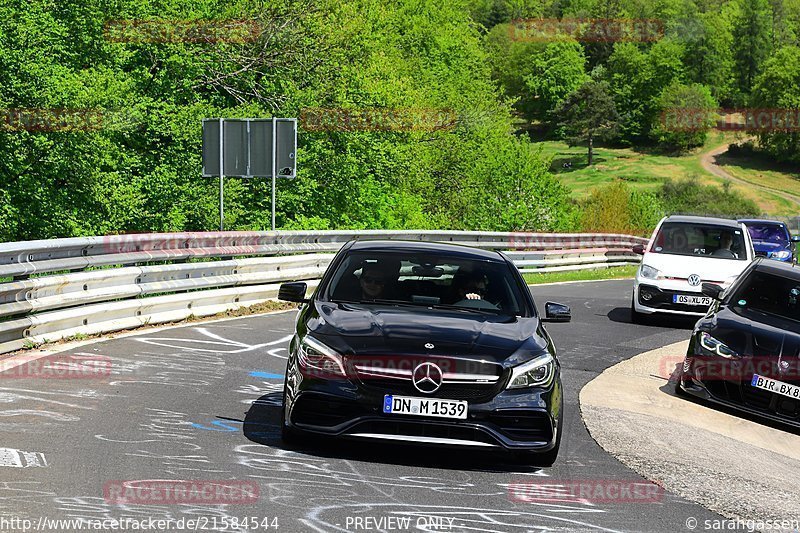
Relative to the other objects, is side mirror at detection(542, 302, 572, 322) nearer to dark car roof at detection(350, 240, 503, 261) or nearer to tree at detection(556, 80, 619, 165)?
dark car roof at detection(350, 240, 503, 261)

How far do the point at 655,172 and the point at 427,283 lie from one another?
133771mm

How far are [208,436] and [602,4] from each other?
198 metres

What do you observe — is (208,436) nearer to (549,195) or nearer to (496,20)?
(549,195)

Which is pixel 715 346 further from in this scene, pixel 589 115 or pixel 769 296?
pixel 589 115

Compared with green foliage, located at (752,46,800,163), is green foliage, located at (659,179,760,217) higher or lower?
lower

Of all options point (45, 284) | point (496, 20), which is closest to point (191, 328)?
point (45, 284)

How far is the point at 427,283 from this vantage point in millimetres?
8469

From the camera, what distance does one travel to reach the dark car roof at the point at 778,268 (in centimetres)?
1200

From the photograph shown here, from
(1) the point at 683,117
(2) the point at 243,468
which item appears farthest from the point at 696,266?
(1) the point at 683,117

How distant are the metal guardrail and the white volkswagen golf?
4975 mm

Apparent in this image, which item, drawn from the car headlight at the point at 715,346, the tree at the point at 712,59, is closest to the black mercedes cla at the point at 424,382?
the car headlight at the point at 715,346

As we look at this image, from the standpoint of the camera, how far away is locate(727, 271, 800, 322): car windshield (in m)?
Result: 11.6

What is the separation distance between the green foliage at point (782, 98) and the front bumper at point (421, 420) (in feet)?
474

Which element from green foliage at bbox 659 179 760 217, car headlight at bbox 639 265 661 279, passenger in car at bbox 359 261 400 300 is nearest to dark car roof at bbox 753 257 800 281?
car headlight at bbox 639 265 661 279
